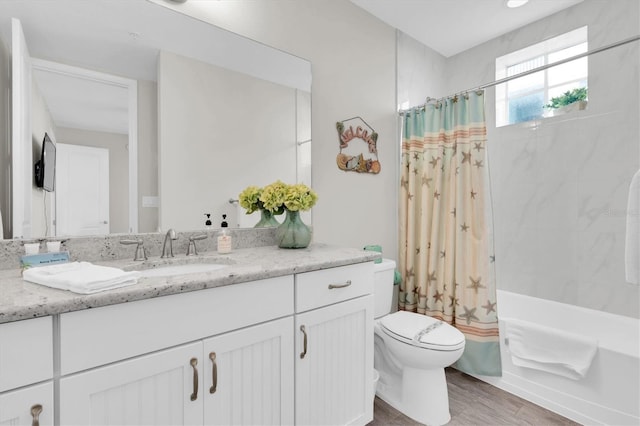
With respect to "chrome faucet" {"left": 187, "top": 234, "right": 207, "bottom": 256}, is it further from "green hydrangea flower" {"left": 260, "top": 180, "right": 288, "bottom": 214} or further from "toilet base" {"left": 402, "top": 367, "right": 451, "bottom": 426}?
"toilet base" {"left": 402, "top": 367, "right": 451, "bottom": 426}

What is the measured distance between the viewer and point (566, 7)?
2.32 metres

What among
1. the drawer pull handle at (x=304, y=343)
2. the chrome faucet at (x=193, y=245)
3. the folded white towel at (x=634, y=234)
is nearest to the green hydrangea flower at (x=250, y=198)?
the chrome faucet at (x=193, y=245)

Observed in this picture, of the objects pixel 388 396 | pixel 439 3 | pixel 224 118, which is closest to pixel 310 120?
pixel 224 118

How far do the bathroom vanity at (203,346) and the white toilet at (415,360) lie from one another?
32cm

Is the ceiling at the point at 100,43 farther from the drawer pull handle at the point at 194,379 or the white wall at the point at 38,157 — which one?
the drawer pull handle at the point at 194,379

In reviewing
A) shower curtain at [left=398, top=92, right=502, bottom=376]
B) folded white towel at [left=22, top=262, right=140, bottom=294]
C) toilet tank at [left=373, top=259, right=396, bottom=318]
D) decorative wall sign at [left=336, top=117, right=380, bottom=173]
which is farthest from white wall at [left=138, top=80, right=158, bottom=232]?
shower curtain at [left=398, top=92, right=502, bottom=376]

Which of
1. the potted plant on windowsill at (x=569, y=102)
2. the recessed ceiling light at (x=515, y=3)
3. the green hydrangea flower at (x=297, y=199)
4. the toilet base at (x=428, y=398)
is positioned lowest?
the toilet base at (x=428, y=398)

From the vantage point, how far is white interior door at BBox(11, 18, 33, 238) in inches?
45.4

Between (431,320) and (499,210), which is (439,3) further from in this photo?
(431,320)

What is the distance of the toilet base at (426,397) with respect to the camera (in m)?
1.71

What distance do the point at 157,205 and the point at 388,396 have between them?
66.2 inches

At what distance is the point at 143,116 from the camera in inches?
56.1

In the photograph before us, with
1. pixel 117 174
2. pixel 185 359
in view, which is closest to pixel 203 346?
pixel 185 359

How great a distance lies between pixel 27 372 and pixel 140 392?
0.27m
